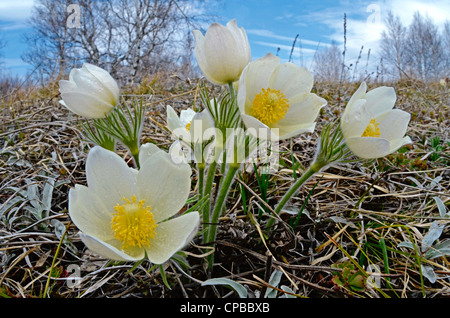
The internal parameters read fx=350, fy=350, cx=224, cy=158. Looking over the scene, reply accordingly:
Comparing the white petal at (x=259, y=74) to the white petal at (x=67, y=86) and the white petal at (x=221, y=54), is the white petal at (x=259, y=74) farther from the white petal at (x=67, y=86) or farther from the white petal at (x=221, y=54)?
the white petal at (x=67, y=86)

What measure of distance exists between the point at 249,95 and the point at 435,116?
218 centimetres

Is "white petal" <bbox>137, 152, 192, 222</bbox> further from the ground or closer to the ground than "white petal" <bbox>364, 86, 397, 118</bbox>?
closer to the ground

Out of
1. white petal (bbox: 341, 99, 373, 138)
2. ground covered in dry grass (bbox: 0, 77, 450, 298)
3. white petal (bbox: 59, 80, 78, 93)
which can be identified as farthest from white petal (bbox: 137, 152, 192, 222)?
white petal (bbox: 341, 99, 373, 138)

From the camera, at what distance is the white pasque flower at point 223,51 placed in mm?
757

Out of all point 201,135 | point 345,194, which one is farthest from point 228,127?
point 345,194

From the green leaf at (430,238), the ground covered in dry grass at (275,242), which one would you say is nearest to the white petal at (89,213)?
the ground covered in dry grass at (275,242)

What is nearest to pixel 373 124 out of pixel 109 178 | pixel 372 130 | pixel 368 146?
pixel 372 130

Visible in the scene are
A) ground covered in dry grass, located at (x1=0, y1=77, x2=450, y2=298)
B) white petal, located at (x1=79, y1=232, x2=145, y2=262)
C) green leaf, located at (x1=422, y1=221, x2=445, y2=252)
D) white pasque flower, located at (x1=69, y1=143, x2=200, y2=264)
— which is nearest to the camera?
white petal, located at (x1=79, y1=232, x2=145, y2=262)

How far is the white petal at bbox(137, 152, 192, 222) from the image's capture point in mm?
758

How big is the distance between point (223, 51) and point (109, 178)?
0.37m

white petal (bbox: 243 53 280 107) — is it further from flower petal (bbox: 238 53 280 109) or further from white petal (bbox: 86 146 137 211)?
white petal (bbox: 86 146 137 211)

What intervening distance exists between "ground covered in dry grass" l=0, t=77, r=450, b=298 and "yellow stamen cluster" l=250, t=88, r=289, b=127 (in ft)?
1.01

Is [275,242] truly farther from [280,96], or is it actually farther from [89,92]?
[89,92]

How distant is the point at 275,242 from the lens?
41.5 inches
